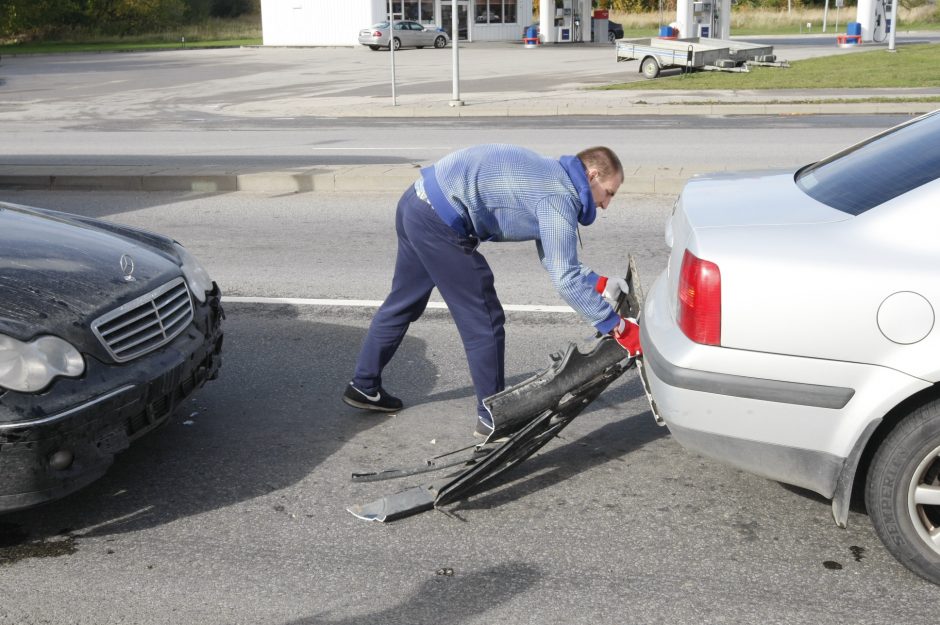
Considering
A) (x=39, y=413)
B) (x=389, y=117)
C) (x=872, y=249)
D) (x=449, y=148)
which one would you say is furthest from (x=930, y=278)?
(x=389, y=117)

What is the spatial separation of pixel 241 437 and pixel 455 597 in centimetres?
177

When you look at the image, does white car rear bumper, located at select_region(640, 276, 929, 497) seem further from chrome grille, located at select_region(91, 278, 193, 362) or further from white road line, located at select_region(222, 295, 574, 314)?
white road line, located at select_region(222, 295, 574, 314)

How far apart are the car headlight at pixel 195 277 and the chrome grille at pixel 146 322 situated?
78 millimetres

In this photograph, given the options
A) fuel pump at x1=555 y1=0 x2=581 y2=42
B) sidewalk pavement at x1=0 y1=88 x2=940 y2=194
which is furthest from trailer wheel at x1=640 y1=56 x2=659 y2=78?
fuel pump at x1=555 y1=0 x2=581 y2=42

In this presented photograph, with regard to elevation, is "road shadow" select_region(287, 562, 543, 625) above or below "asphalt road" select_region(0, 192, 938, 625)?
below

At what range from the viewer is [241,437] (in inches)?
189

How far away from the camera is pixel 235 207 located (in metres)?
10.6

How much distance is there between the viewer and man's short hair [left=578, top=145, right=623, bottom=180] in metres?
4.18

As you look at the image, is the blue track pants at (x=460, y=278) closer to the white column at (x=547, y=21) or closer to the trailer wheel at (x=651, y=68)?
the trailer wheel at (x=651, y=68)

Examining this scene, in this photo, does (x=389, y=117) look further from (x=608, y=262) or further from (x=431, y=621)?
(x=431, y=621)

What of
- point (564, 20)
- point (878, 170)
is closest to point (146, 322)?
point (878, 170)

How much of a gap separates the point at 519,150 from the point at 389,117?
1753 cm

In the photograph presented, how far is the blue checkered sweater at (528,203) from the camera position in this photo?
4121 millimetres

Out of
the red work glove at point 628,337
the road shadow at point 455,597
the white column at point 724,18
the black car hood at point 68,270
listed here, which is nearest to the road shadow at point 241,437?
the black car hood at point 68,270
